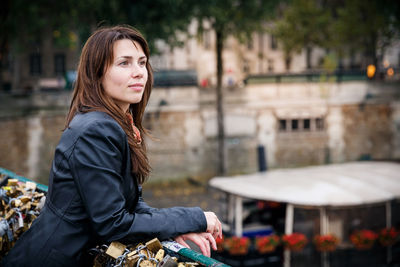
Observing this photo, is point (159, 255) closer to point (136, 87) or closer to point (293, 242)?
point (136, 87)

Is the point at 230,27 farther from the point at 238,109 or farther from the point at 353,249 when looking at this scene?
the point at 353,249

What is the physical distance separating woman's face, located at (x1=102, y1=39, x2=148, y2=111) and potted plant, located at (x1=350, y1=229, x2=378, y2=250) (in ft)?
26.9

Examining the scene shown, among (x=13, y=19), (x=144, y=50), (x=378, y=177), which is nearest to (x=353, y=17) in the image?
(x=378, y=177)

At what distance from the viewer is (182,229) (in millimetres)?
1797

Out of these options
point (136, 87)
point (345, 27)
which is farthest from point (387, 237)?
point (345, 27)

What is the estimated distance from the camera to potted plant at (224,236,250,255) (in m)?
8.82

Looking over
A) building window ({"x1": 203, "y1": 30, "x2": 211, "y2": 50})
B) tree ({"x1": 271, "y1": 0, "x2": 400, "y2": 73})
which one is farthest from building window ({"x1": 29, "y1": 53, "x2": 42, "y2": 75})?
tree ({"x1": 271, "y1": 0, "x2": 400, "y2": 73})

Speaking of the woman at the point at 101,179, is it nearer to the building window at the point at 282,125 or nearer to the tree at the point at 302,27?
the building window at the point at 282,125

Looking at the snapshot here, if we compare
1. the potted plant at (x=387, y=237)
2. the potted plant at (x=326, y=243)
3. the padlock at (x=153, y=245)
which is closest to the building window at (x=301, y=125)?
the potted plant at (x=387, y=237)

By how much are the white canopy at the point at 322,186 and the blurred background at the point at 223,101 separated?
2.76 m

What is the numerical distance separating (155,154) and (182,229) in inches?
719

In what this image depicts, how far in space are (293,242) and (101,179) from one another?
25.7ft

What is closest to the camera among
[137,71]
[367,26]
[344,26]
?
[137,71]

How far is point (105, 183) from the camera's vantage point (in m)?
1.62
